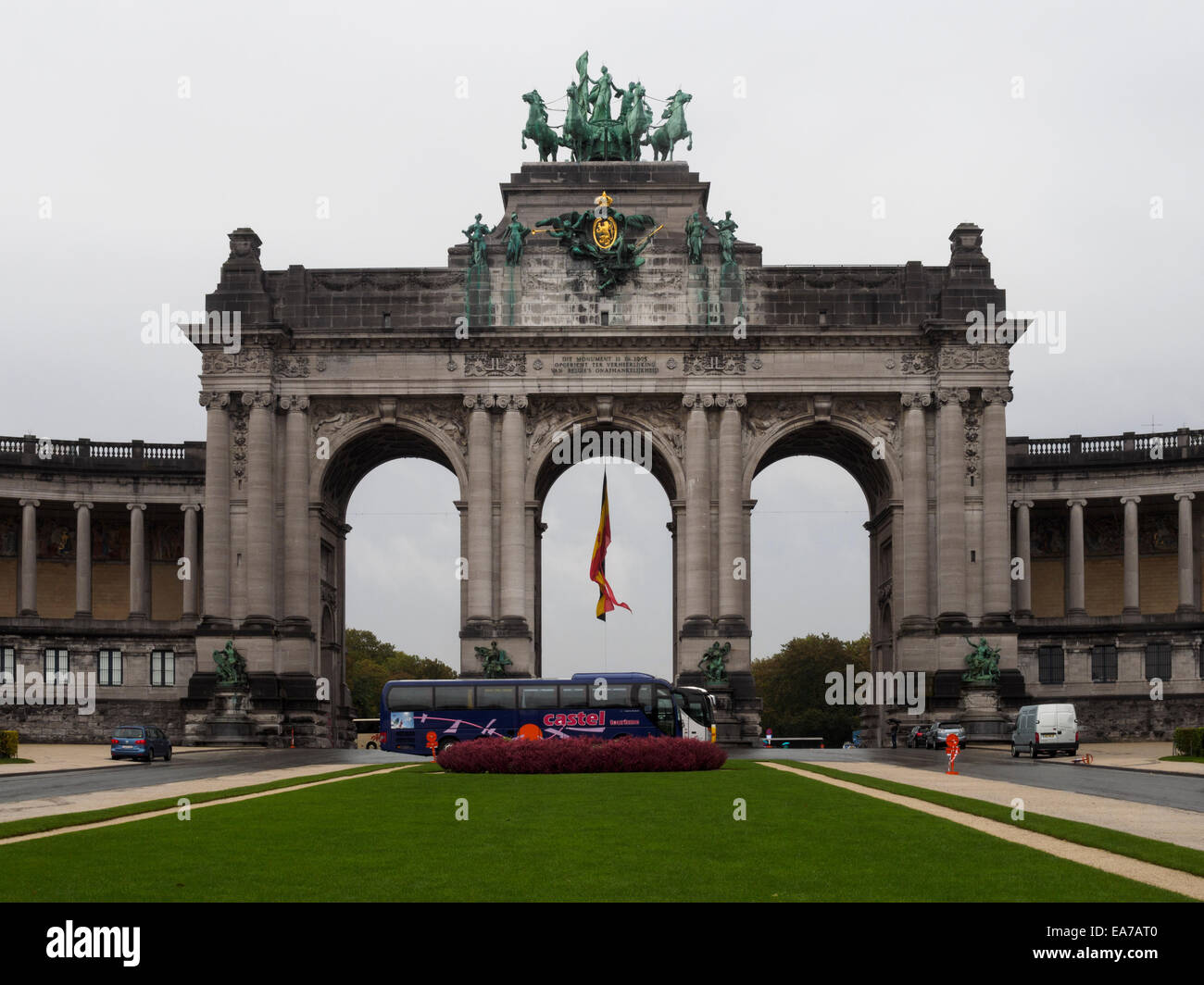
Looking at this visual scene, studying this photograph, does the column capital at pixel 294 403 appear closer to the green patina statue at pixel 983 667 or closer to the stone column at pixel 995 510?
the stone column at pixel 995 510

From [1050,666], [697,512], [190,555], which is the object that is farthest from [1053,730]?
[190,555]

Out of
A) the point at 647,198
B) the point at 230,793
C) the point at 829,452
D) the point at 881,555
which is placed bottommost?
the point at 230,793

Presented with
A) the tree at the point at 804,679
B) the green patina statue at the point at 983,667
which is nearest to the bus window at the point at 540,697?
the green patina statue at the point at 983,667

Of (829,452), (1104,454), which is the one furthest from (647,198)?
(1104,454)

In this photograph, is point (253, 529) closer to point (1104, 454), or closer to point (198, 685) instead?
point (198, 685)

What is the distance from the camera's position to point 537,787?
38.4 meters

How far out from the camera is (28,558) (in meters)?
96.4

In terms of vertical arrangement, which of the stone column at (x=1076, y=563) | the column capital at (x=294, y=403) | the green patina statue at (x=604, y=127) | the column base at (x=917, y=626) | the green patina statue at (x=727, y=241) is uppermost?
the green patina statue at (x=604, y=127)

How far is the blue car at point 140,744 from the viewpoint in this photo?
216 ft

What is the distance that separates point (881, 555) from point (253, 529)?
3538 centimetres

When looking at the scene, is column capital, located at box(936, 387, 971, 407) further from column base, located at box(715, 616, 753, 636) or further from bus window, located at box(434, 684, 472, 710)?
bus window, located at box(434, 684, 472, 710)

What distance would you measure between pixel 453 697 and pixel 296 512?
24.0 meters

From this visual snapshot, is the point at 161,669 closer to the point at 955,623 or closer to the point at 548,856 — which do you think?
the point at 955,623

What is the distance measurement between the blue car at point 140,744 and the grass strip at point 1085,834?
1479 inches
